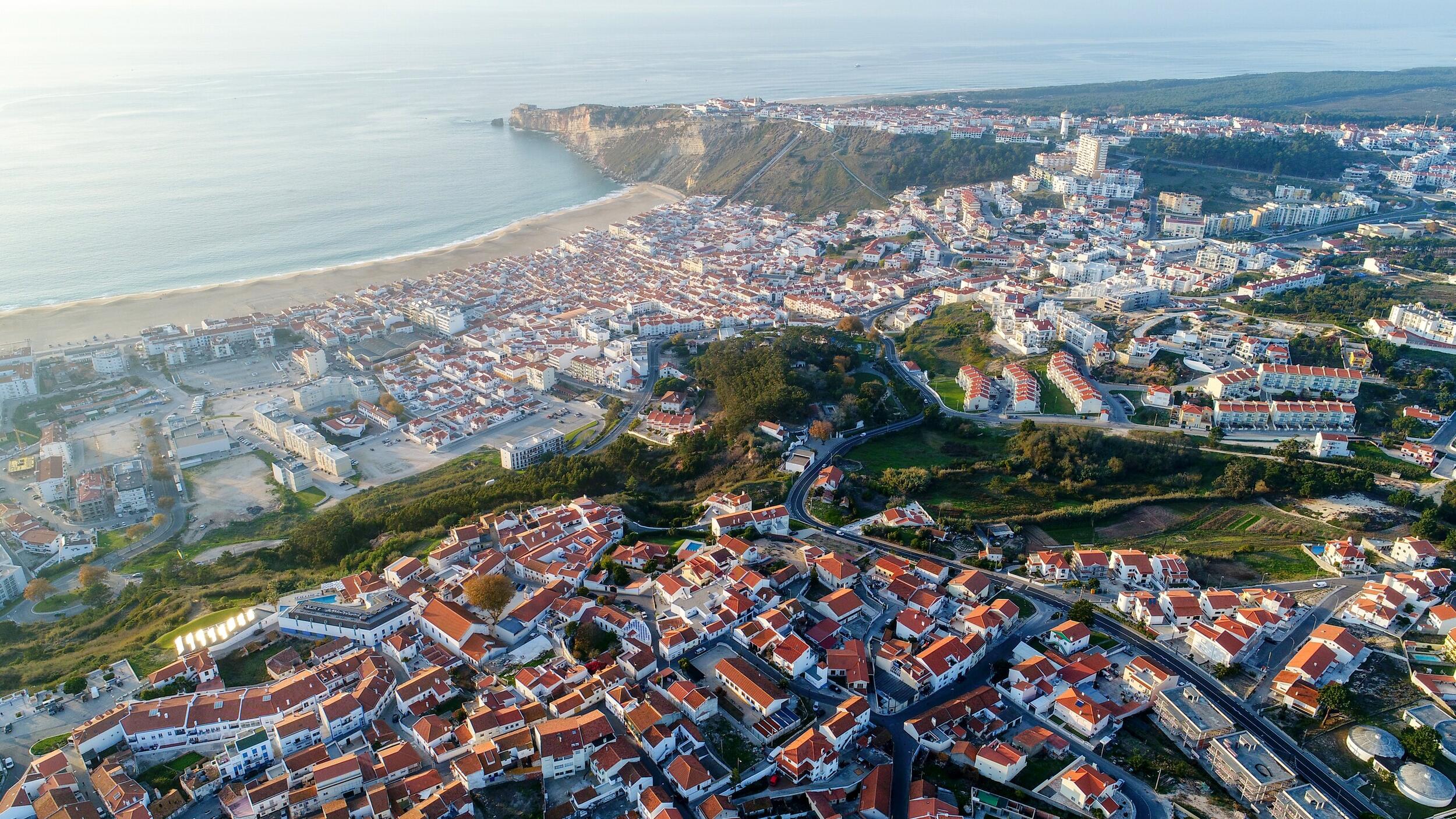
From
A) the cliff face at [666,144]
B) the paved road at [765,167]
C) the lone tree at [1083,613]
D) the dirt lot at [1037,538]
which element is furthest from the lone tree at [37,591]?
the cliff face at [666,144]

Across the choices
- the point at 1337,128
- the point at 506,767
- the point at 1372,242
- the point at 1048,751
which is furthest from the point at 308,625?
the point at 1337,128

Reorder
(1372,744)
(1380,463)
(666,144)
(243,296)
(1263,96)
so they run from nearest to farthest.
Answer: (1372,744) → (1380,463) → (243,296) → (666,144) → (1263,96)

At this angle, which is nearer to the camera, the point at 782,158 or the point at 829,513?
the point at 829,513

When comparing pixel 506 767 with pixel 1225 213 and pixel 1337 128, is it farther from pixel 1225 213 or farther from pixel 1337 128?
pixel 1337 128

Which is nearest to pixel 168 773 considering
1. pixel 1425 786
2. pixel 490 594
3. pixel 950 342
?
pixel 490 594

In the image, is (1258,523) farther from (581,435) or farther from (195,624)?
(195,624)

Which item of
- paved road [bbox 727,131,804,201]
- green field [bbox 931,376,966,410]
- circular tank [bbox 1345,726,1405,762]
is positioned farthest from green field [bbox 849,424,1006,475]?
paved road [bbox 727,131,804,201]

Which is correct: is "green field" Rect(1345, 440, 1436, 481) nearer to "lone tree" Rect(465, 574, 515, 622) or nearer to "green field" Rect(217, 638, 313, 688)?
"lone tree" Rect(465, 574, 515, 622)
